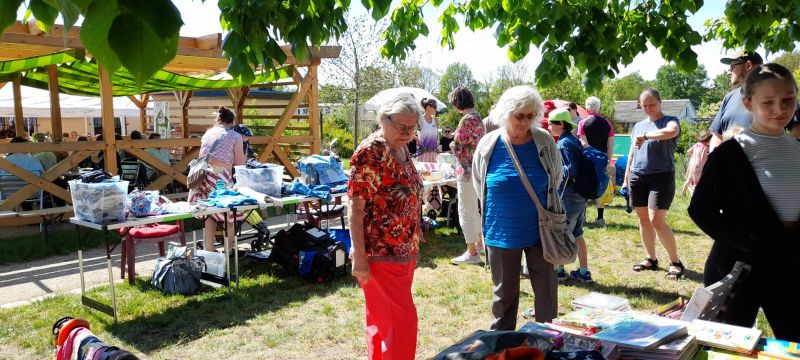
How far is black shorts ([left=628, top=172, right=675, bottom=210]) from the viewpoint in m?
5.16

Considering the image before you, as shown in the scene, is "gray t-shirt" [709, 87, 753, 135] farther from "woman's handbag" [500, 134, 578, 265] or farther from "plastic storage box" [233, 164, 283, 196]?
"plastic storage box" [233, 164, 283, 196]

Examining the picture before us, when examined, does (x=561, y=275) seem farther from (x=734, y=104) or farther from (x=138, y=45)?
(x=138, y=45)

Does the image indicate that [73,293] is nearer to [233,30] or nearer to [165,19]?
[233,30]

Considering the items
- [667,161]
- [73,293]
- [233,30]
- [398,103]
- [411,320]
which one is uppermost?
[233,30]

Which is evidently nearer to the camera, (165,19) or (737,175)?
(165,19)

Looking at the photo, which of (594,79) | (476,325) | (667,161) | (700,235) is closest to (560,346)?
(594,79)

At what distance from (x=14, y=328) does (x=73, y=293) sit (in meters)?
0.95

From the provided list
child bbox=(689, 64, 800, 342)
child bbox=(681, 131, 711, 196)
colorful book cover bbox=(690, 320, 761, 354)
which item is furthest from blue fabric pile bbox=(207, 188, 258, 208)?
child bbox=(681, 131, 711, 196)

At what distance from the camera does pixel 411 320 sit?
2.89 meters

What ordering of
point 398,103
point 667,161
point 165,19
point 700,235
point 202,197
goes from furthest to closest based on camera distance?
point 700,235 → point 202,197 → point 667,161 → point 398,103 → point 165,19

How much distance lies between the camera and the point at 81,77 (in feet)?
35.0

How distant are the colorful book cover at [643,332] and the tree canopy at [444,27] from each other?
162cm

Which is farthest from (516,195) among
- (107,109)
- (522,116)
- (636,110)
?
(636,110)

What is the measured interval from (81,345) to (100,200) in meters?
2.21
